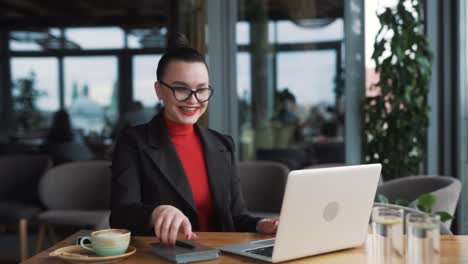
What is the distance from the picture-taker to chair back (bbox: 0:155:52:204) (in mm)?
5375

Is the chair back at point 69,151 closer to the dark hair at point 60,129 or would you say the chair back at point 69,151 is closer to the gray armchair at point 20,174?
the dark hair at point 60,129

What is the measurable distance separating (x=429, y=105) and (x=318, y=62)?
40.7 inches

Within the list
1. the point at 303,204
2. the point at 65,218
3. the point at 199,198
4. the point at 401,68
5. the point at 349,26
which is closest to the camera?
the point at 303,204

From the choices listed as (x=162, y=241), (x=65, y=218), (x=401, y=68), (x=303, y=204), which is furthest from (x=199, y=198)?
(x=401, y=68)

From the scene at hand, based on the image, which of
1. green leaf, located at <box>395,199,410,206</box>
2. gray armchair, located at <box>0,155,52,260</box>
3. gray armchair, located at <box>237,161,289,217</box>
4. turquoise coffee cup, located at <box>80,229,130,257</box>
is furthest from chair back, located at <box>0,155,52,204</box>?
turquoise coffee cup, located at <box>80,229,130,257</box>

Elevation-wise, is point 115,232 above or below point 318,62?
below

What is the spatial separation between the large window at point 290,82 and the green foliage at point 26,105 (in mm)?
2551

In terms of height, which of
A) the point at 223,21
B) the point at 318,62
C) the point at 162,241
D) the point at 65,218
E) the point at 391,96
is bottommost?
the point at 65,218

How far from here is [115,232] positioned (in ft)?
5.78

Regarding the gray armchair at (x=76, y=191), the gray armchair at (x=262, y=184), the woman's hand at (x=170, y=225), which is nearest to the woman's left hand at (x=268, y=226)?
the woman's hand at (x=170, y=225)

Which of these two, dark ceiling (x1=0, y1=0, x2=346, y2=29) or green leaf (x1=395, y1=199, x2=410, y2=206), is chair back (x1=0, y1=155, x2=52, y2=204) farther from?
green leaf (x1=395, y1=199, x2=410, y2=206)

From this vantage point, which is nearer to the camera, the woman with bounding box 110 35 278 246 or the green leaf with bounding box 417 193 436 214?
the woman with bounding box 110 35 278 246

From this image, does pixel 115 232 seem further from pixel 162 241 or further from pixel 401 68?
pixel 401 68

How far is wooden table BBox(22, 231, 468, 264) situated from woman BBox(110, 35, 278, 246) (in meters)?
0.07
